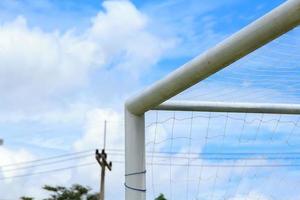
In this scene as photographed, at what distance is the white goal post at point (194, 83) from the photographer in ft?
13.9

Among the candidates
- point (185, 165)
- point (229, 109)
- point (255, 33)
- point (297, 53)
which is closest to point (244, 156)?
point (185, 165)

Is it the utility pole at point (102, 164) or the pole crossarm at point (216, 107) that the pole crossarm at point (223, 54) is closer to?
the pole crossarm at point (216, 107)

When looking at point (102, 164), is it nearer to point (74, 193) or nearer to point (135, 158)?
point (74, 193)

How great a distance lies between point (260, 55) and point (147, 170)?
1.72m

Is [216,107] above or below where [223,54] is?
below

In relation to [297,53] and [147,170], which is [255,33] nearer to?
[297,53]

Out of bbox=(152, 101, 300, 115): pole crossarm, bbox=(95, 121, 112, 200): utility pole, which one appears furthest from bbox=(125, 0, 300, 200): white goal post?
bbox=(95, 121, 112, 200): utility pole

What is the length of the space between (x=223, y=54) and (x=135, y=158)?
1652 mm

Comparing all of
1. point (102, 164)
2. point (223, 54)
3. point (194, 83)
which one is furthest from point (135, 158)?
point (102, 164)

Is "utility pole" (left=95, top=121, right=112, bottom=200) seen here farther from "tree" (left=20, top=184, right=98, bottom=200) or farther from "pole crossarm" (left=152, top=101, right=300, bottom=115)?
"pole crossarm" (left=152, top=101, right=300, bottom=115)

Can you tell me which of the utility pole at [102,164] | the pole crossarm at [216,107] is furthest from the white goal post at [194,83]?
the utility pole at [102,164]

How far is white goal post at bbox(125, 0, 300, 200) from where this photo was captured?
4.25m

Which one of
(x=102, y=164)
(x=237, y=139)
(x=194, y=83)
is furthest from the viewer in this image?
(x=102, y=164)

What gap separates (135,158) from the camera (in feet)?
19.4
